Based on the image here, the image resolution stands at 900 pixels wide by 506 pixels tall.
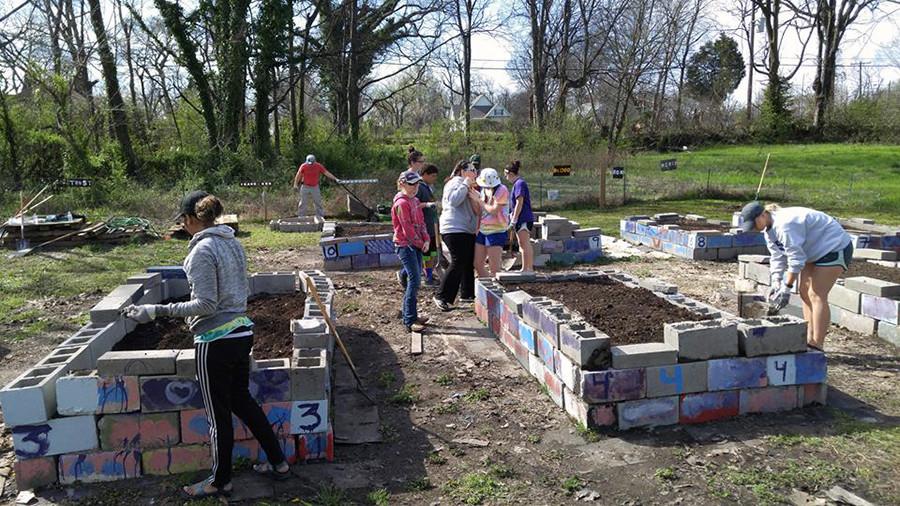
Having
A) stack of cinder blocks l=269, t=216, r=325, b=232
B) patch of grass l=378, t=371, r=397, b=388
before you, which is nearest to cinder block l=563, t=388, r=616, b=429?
patch of grass l=378, t=371, r=397, b=388

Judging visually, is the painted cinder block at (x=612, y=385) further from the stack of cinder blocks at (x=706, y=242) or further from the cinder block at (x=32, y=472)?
the stack of cinder blocks at (x=706, y=242)

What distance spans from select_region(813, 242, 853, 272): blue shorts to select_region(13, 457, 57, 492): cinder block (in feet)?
19.3

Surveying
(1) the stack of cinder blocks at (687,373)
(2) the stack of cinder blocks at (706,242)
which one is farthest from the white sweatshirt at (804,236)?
(2) the stack of cinder blocks at (706,242)

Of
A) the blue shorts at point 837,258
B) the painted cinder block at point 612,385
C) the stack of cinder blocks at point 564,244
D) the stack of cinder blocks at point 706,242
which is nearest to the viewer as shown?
the painted cinder block at point 612,385

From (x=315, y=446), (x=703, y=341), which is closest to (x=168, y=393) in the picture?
(x=315, y=446)

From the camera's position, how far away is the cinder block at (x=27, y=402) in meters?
3.96

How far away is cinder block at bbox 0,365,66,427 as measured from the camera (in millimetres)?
3961

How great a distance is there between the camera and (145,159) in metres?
24.0

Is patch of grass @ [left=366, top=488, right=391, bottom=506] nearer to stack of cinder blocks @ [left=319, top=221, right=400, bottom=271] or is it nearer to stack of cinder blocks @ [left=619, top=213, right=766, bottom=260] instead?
stack of cinder blocks @ [left=319, top=221, right=400, bottom=271]

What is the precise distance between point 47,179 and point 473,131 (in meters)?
16.8

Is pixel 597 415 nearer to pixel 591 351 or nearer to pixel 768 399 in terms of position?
pixel 591 351

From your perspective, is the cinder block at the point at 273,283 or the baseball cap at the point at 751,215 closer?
the baseball cap at the point at 751,215

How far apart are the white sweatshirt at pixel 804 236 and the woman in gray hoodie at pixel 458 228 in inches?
125

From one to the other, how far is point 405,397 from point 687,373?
84.5 inches
